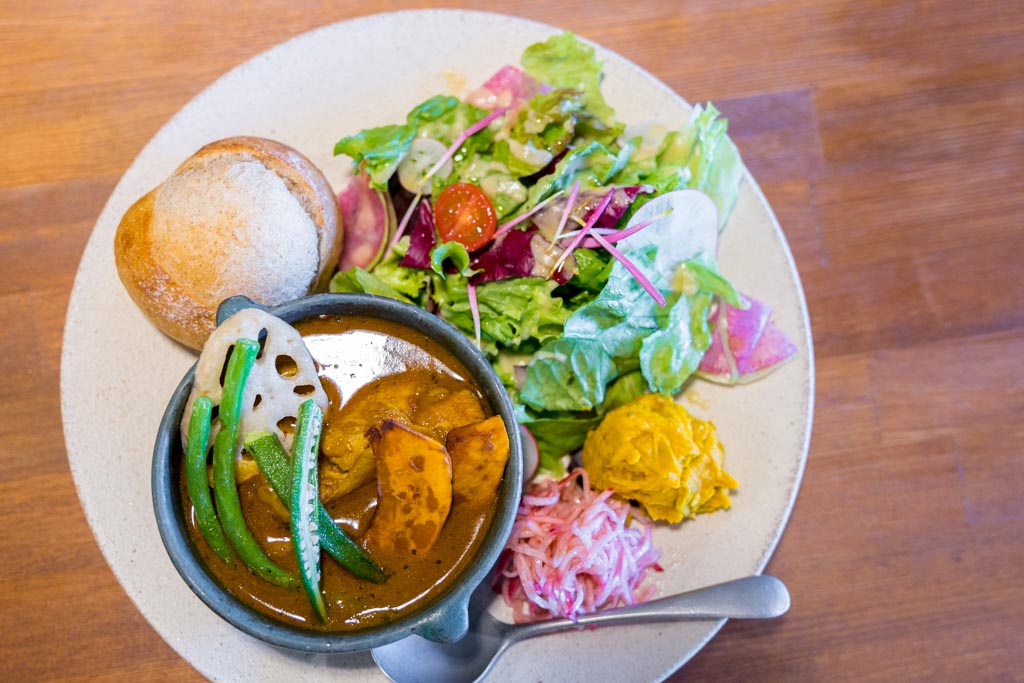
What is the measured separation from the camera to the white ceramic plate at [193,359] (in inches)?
86.9

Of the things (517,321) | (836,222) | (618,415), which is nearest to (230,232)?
(517,321)

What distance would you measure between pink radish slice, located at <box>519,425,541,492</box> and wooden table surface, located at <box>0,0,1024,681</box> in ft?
2.95

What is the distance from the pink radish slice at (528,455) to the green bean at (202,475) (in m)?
Answer: 0.85

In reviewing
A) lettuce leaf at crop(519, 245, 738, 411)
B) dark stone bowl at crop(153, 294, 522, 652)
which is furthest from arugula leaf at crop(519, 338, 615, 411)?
dark stone bowl at crop(153, 294, 522, 652)

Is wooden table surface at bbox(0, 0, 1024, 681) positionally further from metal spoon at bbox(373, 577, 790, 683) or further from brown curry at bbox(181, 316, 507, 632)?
brown curry at bbox(181, 316, 507, 632)

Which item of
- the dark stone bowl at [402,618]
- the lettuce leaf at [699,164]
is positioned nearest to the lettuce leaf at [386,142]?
the dark stone bowl at [402,618]

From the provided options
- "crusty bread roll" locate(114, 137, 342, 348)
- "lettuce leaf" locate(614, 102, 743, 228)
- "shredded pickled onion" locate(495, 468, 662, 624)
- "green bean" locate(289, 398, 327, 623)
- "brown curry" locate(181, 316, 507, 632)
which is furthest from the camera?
"lettuce leaf" locate(614, 102, 743, 228)

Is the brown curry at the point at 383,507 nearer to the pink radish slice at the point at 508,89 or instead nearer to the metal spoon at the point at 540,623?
the metal spoon at the point at 540,623

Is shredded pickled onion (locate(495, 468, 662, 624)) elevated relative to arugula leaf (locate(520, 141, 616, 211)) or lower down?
lower down

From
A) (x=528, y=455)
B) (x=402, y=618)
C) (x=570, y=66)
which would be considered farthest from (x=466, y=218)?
(x=402, y=618)

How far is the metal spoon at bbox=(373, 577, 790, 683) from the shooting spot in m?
2.14

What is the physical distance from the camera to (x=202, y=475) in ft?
5.97

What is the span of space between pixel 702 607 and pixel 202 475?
143 cm

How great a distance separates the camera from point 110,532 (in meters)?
2.21
